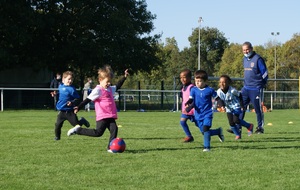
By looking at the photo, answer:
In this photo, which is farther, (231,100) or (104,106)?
(231,100)

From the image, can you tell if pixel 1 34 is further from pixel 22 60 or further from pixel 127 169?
pixel 127 169

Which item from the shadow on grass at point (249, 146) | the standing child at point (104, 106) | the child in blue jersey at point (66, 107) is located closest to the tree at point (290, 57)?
the shadow on grass at point (249, 146)

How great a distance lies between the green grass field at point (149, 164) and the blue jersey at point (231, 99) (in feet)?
2.90

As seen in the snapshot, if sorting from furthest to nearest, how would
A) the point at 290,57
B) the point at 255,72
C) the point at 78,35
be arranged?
the point at 290,57 → the point at 78,35 → the point at 255,72

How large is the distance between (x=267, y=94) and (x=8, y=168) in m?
30.2

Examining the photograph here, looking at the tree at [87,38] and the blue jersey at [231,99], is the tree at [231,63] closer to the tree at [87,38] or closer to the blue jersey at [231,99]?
the tree at [87,38]

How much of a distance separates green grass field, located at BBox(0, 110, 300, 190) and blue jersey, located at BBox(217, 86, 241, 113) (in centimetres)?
88

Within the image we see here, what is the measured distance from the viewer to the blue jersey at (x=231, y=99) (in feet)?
38.6

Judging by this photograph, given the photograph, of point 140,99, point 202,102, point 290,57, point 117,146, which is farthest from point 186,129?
point 290,57

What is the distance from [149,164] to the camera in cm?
757

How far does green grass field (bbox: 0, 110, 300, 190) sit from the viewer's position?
6121 mm

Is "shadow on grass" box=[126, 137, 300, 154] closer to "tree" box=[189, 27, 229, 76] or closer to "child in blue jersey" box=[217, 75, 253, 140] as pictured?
"child in blue jersey" box=[217, 75, 253, 140]

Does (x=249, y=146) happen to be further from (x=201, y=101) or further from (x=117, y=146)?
(x=117, y=146)

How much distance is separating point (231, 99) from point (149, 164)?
15.3 feet
